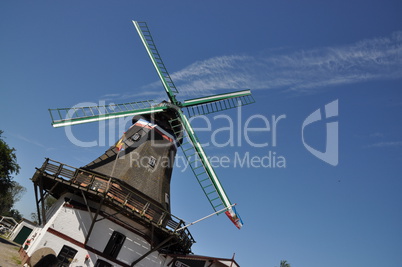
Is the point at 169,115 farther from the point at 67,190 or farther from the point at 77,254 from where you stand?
the point at 77,254

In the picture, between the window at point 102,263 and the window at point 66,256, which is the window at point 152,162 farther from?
the window at point 66,256

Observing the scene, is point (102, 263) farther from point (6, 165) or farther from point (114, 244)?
point (6, 165)

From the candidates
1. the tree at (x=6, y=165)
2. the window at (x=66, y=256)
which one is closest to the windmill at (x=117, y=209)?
the window at (x=66, y=256)

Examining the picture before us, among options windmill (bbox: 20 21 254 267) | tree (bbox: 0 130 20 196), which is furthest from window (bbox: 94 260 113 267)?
tree (bbox: 0 130 20 196)

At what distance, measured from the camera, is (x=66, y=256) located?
15906 millimetres

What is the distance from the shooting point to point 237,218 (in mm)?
18422

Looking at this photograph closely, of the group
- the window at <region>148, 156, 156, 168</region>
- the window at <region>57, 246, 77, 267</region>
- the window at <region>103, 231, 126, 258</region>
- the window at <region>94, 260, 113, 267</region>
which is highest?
the window at <region>148, 156, 156, 168</region>

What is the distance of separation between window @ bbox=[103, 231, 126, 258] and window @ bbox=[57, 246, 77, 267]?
163 centimetres

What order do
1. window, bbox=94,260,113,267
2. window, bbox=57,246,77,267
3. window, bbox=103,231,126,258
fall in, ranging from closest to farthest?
window, bbox=57,246,77,267 < window, bbox=94,260,113,267 < window, bbox=103,231,126,258

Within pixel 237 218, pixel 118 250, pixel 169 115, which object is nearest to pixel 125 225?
pixel 118 250

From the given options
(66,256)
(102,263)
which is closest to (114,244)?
(102,263)

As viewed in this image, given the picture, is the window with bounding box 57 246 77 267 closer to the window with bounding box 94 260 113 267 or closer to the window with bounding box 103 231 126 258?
the window with bounding box 94 260 113 267

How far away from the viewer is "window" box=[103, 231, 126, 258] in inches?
656

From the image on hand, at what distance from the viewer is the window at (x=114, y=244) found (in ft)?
54.7
